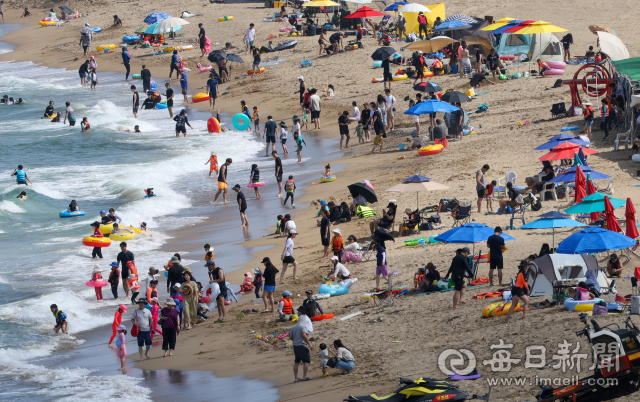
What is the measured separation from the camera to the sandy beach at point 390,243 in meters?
10.6

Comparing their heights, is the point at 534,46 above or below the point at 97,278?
above

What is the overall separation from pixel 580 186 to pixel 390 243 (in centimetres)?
408

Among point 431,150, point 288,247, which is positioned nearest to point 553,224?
point 288,247

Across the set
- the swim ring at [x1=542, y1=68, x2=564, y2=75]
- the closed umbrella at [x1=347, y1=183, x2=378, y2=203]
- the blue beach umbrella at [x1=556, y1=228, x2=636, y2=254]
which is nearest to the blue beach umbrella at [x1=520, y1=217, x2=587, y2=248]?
the blue beach umbrella at [x1=556, y1=228, x2=636, y2=254]

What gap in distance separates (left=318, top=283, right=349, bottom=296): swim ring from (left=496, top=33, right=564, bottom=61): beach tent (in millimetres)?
20122

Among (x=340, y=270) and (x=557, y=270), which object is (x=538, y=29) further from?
(x=557, y=270)

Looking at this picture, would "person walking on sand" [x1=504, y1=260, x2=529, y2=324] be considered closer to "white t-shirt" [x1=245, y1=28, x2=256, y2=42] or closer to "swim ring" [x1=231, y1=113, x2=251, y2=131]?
"swim ring" [x1=231, y1=113, x2=251, y2=131]

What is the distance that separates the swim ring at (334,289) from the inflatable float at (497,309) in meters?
3.42

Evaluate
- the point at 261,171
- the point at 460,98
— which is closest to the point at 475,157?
the point at 460,98

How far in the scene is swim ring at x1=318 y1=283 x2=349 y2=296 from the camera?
1437 centimetres

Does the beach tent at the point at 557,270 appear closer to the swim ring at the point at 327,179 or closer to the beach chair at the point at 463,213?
the beach chair at the point at 463,213

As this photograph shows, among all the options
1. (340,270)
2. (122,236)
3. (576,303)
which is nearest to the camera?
(576,303)

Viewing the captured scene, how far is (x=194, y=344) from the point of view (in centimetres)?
1338

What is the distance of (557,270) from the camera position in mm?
11695
